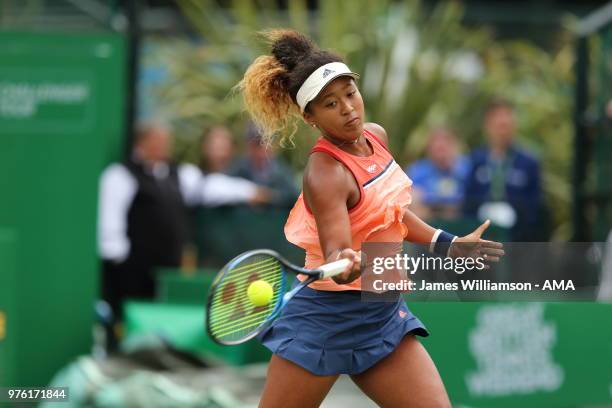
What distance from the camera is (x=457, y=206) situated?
364 inches

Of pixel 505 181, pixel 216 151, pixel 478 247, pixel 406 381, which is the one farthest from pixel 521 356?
pixel 216 151

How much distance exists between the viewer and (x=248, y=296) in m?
Answer: 4.19

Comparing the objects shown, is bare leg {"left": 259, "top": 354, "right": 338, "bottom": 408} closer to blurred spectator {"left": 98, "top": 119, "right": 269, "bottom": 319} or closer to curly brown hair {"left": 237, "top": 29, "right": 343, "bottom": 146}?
curly brown hair {"left": 237, "top": 29, "right": 343, "bottom": 146}

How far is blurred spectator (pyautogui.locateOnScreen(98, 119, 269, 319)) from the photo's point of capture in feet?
29.5

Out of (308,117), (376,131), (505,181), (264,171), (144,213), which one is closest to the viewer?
(308,117)

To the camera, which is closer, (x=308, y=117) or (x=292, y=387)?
(x=292, y=387)

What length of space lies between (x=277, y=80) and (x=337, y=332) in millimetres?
922

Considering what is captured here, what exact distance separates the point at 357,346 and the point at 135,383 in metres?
2.60

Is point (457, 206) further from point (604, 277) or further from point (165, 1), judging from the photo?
point (165, 1)

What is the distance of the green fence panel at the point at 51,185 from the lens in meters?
7.68

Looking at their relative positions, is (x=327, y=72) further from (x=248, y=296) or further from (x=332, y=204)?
(x=248, y=296)

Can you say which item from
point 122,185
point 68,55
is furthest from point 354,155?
point 122,185

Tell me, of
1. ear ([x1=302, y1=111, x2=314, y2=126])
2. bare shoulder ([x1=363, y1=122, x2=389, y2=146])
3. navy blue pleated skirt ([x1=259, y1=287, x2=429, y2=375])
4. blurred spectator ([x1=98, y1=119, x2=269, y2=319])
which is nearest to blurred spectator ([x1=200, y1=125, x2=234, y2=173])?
blurred spectator ([x1=98, y1=119, x2=269, y2=319])

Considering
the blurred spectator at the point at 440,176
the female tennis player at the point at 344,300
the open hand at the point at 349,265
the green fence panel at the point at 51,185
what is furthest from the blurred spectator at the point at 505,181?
the open hand at the point at 349,265
